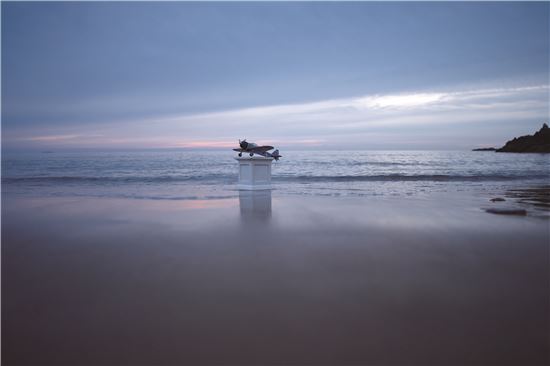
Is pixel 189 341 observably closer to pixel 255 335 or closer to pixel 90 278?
pixel 255 335

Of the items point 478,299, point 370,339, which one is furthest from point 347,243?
point 370,339

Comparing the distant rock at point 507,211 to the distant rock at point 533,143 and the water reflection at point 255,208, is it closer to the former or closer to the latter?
the water reflection at point 255,208

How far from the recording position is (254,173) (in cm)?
1173

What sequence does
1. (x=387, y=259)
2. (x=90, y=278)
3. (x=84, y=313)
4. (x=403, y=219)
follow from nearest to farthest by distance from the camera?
(x=84, y=313)
(x=90, y=278)
(x=387, y=259)
(x=403, y=219)

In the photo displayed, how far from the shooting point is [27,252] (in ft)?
14.0

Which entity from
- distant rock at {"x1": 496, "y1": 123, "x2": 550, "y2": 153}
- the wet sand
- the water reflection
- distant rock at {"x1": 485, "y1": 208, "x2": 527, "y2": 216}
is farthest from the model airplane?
distant rock at {"x1": 496, "y1": 123, "x2": 550, "y2": 153}

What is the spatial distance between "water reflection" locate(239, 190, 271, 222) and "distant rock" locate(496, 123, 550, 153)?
2916 inches

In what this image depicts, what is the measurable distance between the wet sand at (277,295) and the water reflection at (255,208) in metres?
0.81

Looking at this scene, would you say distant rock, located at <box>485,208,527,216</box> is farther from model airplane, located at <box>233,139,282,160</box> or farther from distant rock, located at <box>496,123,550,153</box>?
distant rock, located at <box>496,123,550,153</box>

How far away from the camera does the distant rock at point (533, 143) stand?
2678 inches

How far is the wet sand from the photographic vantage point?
215 cm

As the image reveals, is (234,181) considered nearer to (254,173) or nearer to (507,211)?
(254,173)

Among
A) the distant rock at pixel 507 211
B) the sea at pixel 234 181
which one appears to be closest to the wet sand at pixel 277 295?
the distant rock at pixel 507 211

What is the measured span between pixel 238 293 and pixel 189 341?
2.44 feet
